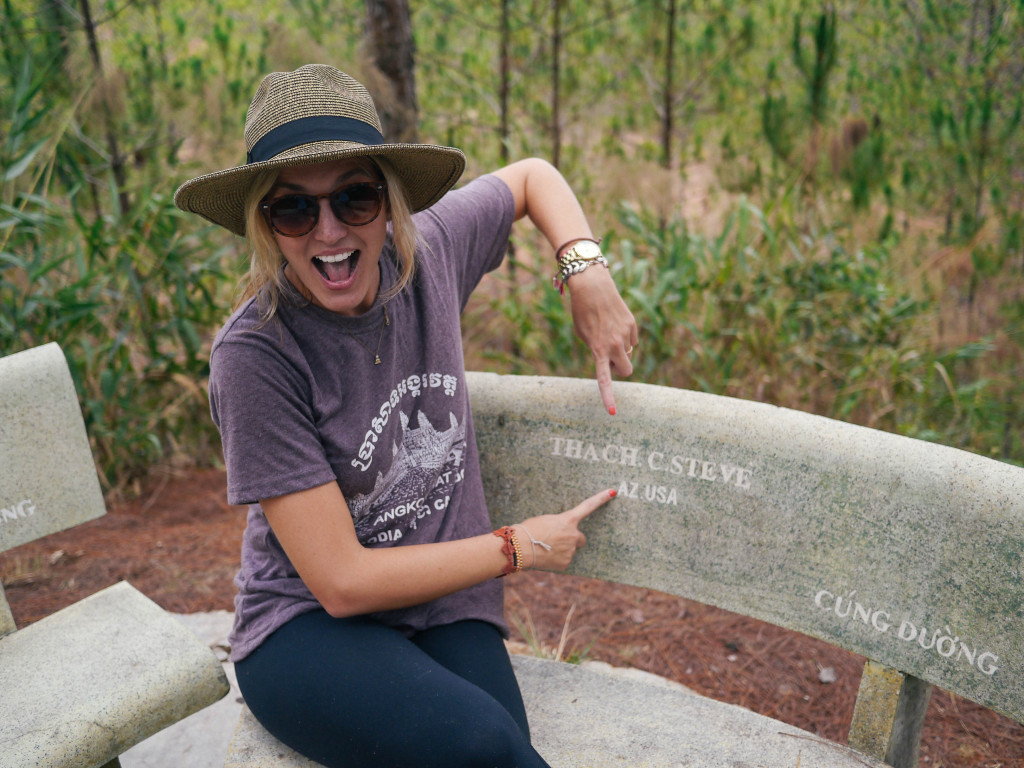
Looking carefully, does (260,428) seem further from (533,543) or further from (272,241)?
(533,543)

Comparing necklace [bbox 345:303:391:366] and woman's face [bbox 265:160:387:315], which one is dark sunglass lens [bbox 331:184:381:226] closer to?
woman's face [bbox 265:160:387:315]

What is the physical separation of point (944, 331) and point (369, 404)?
3.07 metres

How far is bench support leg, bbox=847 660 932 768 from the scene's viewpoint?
149 cm

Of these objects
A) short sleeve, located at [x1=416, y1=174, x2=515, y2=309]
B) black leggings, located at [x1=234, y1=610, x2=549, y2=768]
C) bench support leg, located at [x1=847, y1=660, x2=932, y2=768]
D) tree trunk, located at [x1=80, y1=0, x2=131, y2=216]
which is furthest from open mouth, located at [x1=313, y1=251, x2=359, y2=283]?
tree trunk, located at [x1=80, y1=0, x2=131, y2=216]

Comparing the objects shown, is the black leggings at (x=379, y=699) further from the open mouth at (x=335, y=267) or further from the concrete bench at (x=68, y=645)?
the open mouth at (x=335, y=267)

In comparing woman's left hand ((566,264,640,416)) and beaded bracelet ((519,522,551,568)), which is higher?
woman's left hand ((566,264,640,416))

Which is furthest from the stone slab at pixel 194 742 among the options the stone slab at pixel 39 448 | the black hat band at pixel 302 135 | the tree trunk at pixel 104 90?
the tree trunk at pixel 104 90

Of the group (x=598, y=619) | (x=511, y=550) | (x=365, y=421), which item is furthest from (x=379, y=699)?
(x=598, y=619)

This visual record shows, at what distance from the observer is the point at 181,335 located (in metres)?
3.37

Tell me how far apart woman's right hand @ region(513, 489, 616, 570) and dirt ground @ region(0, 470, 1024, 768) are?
28.5 inches

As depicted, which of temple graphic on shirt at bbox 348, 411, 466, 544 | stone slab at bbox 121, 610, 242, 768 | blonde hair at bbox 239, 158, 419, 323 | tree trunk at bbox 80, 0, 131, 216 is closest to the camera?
blonde hair at bbox 239, 158, 419, 323

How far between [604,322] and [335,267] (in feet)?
1.75

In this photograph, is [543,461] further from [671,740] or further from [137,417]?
[137,417]

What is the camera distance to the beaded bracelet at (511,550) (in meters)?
1.48
